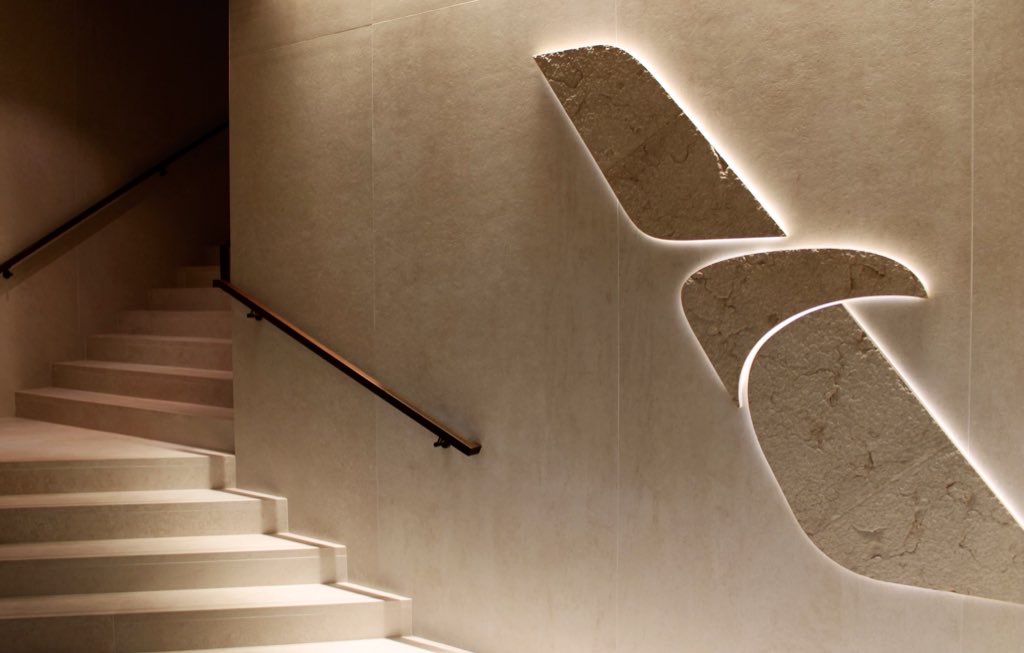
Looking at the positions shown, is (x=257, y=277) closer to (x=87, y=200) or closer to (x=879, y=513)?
(x=87, y=200)

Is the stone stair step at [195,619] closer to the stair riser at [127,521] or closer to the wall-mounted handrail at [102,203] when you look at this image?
the stair riser at [127,521]

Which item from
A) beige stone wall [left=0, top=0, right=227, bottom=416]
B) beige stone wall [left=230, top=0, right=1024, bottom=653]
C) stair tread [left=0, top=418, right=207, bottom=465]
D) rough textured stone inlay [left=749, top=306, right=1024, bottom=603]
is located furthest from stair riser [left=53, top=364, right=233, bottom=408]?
rough textured stone inlay [left=749, top=306, right=1024, bottom=603]

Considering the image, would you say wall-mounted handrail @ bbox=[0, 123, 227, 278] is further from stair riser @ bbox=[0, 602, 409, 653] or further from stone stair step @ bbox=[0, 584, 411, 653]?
stair riser @ bbox=[0, 602, 409, 653]

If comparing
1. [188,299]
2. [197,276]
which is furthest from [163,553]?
[197,276]

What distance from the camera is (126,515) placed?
14.0 feet

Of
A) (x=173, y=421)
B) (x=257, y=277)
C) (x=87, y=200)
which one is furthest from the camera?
(x=87, y=200)

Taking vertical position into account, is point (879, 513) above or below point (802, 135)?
below

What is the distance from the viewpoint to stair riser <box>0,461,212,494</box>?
442 cm

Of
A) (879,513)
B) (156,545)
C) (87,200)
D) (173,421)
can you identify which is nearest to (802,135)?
(879,513)

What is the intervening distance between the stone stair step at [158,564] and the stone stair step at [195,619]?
5cm

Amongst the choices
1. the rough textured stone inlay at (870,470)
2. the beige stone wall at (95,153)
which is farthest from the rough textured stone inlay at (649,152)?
the beige stone wall at (95,153)

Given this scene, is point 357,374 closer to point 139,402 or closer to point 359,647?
point 359,647

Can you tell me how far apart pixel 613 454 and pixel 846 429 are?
85 cm

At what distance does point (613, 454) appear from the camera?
341cm
